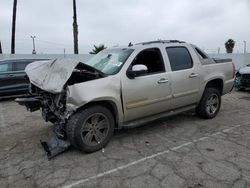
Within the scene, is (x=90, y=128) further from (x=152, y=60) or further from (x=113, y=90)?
(x=152, y=60)

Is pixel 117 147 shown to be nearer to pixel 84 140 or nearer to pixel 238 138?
pixel 84 140

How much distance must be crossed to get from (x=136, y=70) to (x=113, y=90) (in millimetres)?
564

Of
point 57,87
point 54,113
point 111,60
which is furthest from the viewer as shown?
point 111,60

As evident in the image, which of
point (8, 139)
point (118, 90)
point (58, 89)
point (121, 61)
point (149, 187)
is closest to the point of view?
point (149, 187)

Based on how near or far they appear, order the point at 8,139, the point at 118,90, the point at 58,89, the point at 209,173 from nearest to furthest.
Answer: the point at 209,173, the point at 58,89, the point at 118,90, the point at 8,139

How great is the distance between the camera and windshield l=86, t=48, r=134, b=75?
4.74 meters

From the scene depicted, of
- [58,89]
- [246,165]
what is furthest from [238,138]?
[58,89]

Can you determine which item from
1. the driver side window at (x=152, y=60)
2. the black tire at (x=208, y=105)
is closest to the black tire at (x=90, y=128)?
the driver side window at (x=152, y=60)

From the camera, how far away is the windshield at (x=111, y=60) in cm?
474

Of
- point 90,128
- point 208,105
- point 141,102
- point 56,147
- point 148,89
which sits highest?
point 148,89

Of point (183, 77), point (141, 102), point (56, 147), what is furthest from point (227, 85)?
point (56, 147)

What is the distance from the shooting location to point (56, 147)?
14.4ft

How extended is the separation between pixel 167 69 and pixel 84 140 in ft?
7.36

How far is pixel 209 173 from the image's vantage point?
360 centimetres
